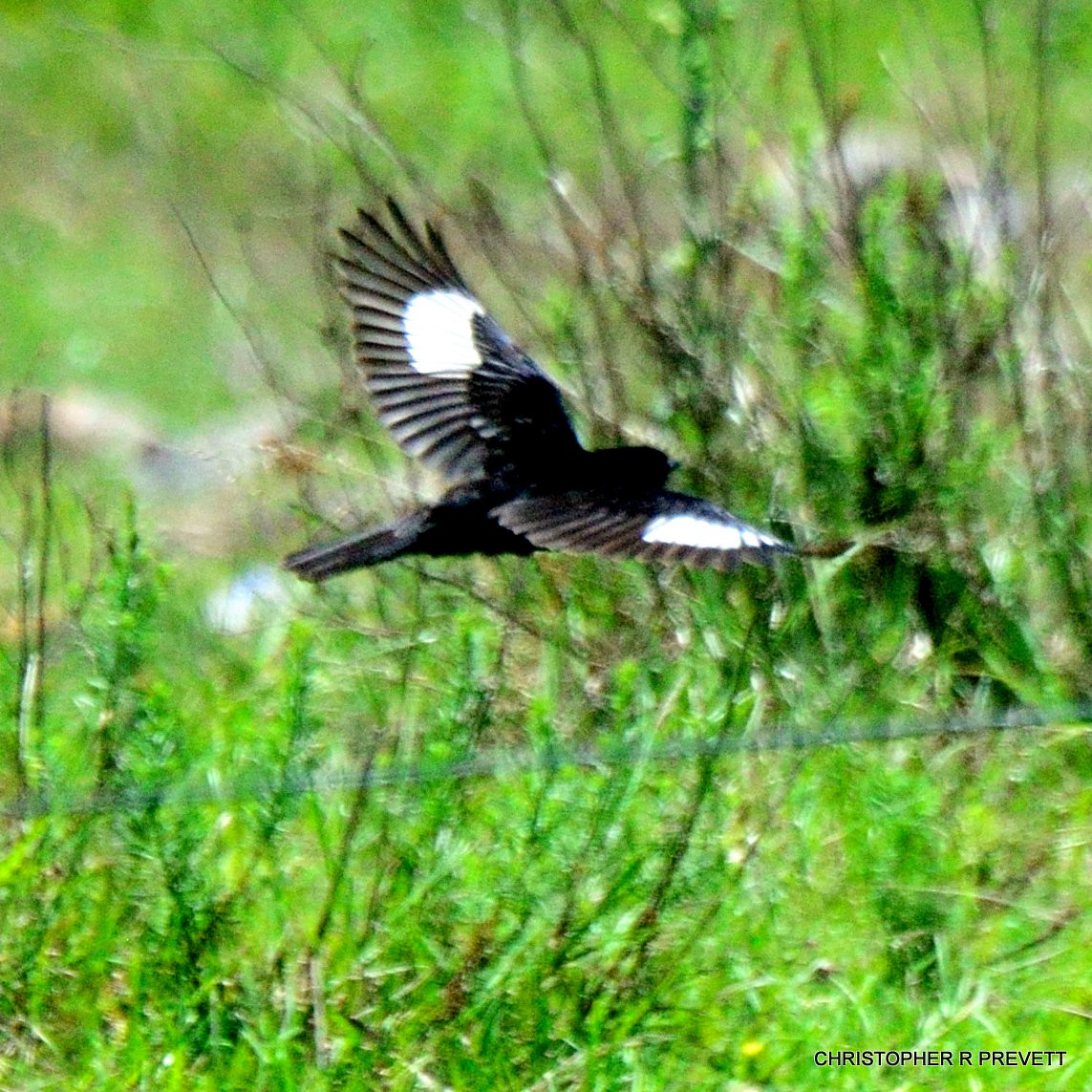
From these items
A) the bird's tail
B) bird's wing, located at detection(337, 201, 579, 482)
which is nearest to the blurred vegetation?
bird's wing, located at detection(337, 201, 579, 482)

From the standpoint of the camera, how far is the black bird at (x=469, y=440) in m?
4.29

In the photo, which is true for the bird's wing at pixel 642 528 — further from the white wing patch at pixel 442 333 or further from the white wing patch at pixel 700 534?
the white wing patch at pixel 442 333

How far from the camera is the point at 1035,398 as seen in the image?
15.9 feet

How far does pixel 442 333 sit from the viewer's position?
5.00 meters

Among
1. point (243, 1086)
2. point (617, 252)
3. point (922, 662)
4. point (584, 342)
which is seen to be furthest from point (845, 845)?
point (617, 252)

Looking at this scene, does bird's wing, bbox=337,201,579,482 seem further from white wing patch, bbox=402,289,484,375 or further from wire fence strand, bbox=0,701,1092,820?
wire fence strand, bbox=0,701,1092,820

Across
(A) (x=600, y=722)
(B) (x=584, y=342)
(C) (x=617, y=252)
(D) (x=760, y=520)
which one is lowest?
(A) (x=600, y=722)

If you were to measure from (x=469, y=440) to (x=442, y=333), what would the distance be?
0.83ft

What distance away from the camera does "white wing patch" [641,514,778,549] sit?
4.00 metres

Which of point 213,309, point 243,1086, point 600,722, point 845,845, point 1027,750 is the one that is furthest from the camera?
point 213,309

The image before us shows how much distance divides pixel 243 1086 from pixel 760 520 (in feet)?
6.49

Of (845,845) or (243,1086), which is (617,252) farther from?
(243,1086)

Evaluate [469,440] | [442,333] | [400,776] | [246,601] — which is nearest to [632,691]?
[400,776]

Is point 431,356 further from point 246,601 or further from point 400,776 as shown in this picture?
point 400,776
